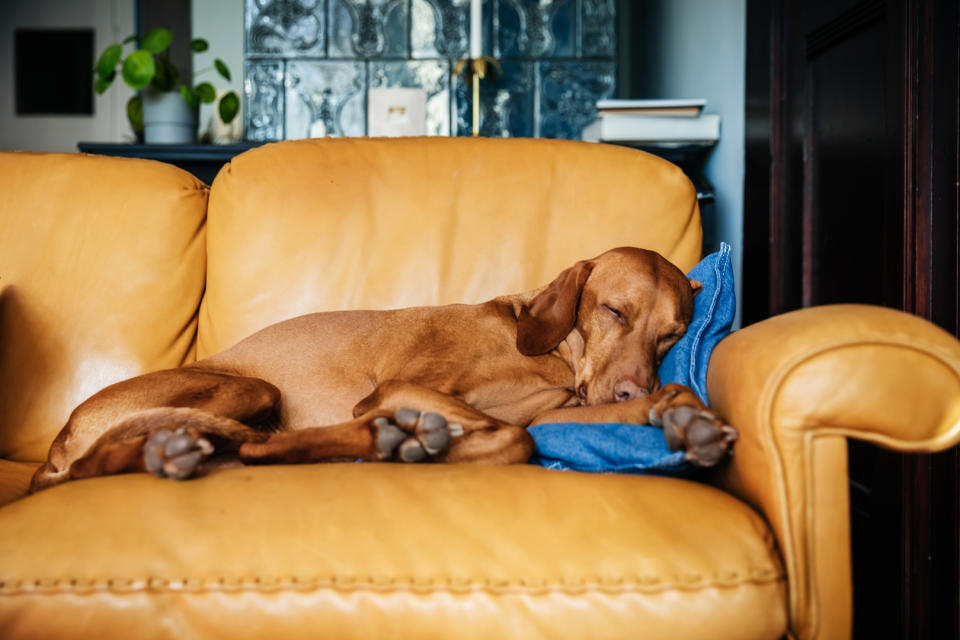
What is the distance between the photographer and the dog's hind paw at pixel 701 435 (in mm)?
1405

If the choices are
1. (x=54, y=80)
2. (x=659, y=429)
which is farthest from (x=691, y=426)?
(x=54, y=80)

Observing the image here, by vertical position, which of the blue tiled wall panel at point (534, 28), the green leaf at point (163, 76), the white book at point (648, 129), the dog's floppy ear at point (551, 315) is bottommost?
the dog's floppy ear at point (551, 315)

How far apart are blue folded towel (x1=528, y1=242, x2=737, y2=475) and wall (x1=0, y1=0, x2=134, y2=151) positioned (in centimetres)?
708

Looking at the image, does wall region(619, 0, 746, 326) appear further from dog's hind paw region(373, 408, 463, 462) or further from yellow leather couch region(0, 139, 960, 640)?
dog's hind paw region(373, 408, 463, 462)

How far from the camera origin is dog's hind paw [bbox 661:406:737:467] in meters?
1.41

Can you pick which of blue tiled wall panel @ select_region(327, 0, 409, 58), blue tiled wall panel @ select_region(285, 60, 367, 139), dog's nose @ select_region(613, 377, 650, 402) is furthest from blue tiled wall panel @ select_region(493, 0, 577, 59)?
dog's nose @ select_region(613, 377, 650, 402)

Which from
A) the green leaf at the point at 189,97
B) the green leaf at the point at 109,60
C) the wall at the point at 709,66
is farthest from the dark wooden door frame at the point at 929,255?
the green leaf at the point at 109,60

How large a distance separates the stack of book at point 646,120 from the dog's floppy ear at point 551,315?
134 cm

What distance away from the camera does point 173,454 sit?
4.57 ft

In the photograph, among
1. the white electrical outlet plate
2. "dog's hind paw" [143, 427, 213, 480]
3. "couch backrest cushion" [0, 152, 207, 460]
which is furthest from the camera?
the white electrical outlet plate

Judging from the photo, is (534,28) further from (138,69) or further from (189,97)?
(138,69)

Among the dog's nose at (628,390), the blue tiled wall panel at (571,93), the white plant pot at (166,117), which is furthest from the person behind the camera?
the blue tiled wall panel at (571,93)

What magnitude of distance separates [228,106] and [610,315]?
2.46 m

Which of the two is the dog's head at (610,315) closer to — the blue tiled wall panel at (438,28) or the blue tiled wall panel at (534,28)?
the blue tiled wall panel at (534,28)
